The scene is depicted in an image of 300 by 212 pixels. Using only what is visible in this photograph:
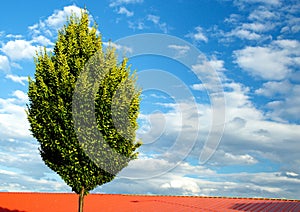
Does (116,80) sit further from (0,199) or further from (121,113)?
(0,199)

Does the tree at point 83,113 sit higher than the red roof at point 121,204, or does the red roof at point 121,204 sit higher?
the tree at point 83,113

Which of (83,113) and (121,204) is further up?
(83,113)

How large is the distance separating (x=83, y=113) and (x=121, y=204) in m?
19.2

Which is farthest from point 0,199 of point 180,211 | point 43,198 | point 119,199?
point 180,211

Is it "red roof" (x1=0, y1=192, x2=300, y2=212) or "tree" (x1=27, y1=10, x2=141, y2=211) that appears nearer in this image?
"tree" (x1=27, y1=10, x2=141, y2=211)

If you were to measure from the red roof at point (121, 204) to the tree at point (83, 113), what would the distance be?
1344 centimetres

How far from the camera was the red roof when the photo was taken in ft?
106

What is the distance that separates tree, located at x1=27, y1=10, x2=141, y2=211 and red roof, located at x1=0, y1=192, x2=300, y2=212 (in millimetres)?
13444

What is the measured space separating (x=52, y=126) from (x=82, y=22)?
297 inches

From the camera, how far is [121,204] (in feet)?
119

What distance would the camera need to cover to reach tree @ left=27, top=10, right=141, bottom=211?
1988cm

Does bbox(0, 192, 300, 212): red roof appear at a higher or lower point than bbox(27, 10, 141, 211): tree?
lower

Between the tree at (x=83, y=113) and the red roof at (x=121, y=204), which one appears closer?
the tree at (x=83, y=113)

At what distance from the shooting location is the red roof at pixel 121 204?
32.3m
